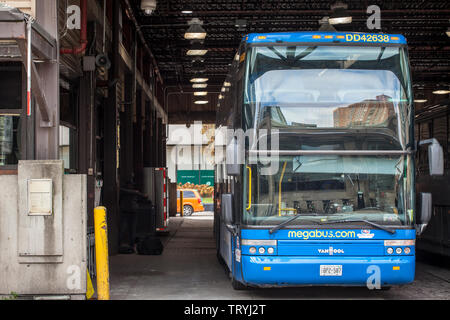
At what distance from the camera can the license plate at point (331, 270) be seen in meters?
8.57

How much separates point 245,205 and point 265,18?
12415 millimetres

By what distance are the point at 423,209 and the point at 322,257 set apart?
158 centimetres

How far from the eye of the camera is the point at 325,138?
342 inches

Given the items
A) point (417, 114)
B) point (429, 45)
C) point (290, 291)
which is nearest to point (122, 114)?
point (417, 114)

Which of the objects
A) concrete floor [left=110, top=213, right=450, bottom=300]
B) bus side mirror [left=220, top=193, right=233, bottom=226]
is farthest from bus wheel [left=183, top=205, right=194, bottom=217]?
bus side mirror [left=220, top=193, right=233, bottom=226]

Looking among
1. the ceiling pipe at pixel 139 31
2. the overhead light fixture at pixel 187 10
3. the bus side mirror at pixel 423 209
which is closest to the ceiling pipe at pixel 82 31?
the bus side mirror at pixel 423 209

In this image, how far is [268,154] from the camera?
8.66m

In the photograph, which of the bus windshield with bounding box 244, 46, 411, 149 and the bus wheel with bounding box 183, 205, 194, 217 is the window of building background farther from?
the bus wheel with bounding box 183, 205, 194, 217

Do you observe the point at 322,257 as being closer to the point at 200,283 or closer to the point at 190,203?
the point at 200,283

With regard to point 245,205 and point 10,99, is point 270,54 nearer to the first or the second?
point 245,205

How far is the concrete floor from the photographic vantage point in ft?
32.0

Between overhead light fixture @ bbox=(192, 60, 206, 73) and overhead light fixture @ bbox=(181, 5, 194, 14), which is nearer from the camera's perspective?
overhead light fixture @ bbox=(181, 5, 194, 14)

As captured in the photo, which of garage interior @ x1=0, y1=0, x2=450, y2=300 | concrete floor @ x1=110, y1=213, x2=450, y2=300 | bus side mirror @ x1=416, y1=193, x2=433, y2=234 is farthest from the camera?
garage interior @ x1=0, y1=0, x2=450, y2=300

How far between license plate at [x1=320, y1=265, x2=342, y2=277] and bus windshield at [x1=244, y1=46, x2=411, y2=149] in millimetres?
1902
